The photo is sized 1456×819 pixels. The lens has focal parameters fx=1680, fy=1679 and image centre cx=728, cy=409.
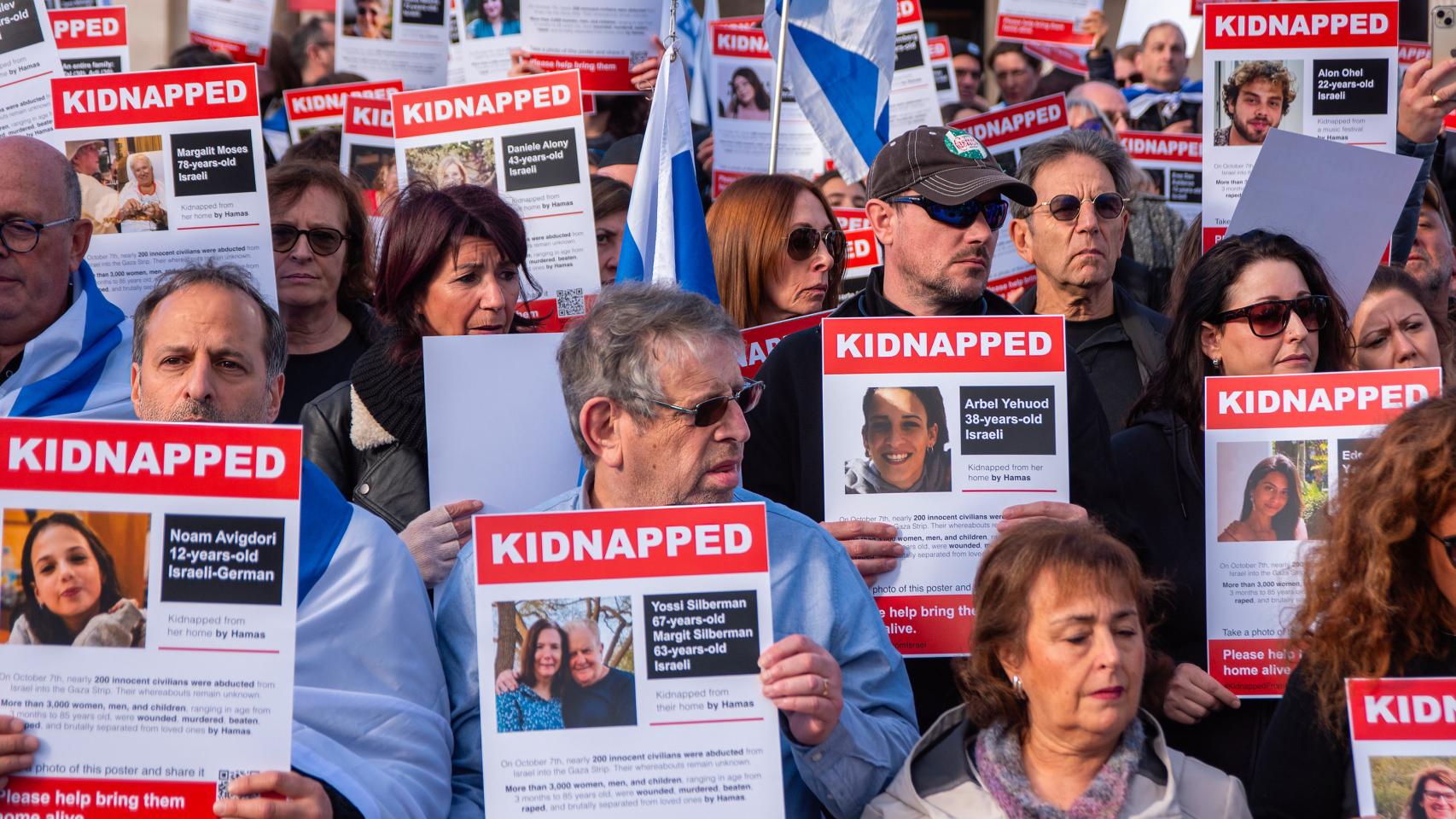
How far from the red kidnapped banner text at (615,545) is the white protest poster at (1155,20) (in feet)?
26.1

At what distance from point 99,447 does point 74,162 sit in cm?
282

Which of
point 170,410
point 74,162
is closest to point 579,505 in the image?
point 170,410

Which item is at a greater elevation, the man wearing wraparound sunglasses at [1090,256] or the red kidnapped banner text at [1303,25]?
the red kidnapped banner text at [1303,25]

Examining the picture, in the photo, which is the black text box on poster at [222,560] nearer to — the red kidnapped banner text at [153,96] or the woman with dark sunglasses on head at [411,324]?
the woman with dark sunglasses on head at [411,324]

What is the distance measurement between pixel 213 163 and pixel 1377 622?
395 cm

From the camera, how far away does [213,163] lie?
5.57 m

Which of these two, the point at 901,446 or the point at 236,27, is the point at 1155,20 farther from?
the point at 901,446

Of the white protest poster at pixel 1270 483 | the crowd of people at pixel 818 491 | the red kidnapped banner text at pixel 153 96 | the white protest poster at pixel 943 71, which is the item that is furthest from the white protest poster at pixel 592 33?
the white protest poster at pixel 1270 483

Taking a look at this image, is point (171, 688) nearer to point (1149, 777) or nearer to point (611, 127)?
point (1149, 777)

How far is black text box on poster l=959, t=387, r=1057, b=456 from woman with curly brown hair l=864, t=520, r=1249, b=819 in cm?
48

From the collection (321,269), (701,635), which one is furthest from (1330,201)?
(321,269)

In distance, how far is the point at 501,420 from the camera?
434 centimetres

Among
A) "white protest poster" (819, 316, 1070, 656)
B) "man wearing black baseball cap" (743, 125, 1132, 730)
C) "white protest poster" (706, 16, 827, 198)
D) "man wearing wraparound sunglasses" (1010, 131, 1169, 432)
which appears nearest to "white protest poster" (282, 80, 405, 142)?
"white protest poster" (706, 16, 827, 198)

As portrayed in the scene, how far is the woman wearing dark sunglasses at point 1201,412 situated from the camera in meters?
3.94
